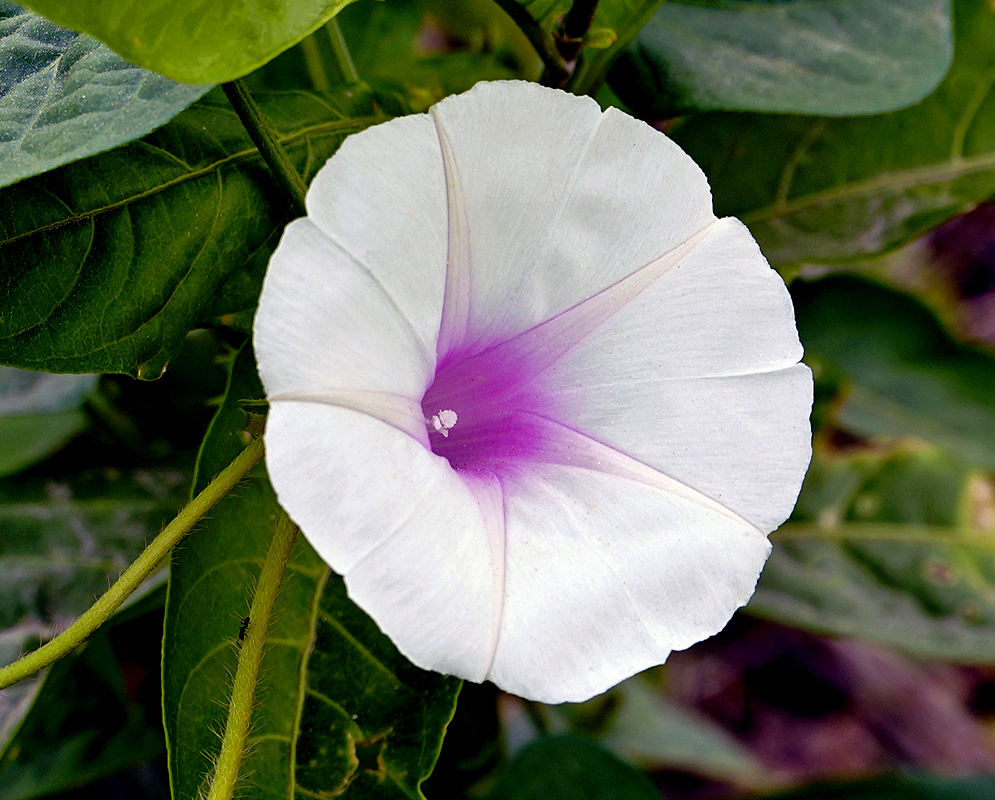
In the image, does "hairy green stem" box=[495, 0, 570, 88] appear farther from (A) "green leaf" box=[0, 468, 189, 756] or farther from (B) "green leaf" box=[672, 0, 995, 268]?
(A) "green leaf" box=[0, 468, 189, 756]

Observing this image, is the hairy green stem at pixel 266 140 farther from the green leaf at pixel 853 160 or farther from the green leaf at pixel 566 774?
the green leaf at pixel 566 774

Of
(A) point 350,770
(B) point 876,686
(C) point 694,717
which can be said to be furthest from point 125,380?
(B) point 876,686

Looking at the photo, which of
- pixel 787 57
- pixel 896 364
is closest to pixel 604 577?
pixel 787 57

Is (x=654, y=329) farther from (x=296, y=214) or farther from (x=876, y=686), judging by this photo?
(x=876, y=686)

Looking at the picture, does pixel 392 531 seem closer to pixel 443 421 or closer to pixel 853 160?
pixel 443 421

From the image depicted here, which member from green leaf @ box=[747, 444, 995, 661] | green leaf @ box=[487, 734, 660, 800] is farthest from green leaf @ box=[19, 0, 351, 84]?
green leaf @ box=[747, 444, 995, 661]

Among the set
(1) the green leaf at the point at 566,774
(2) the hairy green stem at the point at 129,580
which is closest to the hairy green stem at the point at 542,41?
(2) the hairy green stem at the point at 129,580
